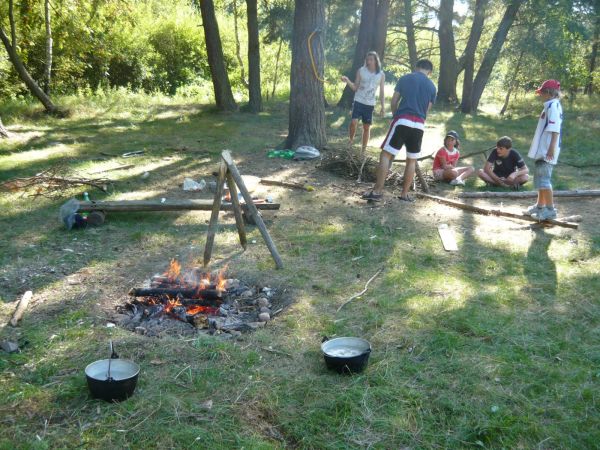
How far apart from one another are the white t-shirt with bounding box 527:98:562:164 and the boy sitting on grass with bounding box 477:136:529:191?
219cm

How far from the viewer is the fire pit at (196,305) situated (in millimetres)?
4457

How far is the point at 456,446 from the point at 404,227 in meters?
4.09

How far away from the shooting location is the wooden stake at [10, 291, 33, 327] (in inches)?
171

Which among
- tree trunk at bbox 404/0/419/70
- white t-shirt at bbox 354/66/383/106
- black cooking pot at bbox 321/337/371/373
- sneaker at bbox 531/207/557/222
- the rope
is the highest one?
tree trunk at bbox 404/0/419/70

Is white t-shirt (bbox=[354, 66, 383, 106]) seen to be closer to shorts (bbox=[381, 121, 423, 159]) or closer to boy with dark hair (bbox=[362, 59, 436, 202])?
boy with dark hair (bbox=[362, 59, 436, 202])

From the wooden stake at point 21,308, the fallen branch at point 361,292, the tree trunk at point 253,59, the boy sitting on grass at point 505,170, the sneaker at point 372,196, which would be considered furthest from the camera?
the tree trunk at point 253,59

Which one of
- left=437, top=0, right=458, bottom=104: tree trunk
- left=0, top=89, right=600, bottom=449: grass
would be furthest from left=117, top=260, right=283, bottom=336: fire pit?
left=437, top=0, right=458, bottom=104: tree trunk

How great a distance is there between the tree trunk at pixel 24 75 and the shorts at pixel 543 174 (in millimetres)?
12599

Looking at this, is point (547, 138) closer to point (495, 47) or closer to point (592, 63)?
point (495, 47)

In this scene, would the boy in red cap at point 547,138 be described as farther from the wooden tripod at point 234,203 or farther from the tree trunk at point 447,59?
the tree trunk at point 447,59

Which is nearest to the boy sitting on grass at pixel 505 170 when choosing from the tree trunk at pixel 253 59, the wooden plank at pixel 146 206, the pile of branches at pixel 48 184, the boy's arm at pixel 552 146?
the boy's arm at pixel 552 146

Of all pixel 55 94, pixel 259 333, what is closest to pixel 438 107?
pixel 55 94

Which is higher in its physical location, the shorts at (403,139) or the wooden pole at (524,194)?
the shorts at (403,139)

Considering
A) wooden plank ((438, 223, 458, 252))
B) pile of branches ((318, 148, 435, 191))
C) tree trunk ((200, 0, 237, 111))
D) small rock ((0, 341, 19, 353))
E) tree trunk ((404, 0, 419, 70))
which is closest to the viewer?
small rock ((0, 341, 19, 353))
